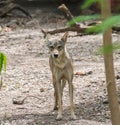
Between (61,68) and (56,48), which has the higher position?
(56,48)

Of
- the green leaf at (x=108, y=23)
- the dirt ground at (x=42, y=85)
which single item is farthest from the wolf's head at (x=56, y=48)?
the green leaf at (x=108, y=23)

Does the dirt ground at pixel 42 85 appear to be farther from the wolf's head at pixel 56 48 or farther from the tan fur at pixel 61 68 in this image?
the wolf's head at pixel 56 48

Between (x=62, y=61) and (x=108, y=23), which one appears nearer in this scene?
(x=108, y=23)

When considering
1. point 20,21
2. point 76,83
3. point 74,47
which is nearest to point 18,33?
point 20,21

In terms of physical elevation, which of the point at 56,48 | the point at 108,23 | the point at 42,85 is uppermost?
the point at 108,23

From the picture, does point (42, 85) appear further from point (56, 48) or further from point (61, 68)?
point (56, 48)

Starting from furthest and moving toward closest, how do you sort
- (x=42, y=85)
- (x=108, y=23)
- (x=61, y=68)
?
1. (x=42, y=85)
2. (x=61, y=68)
3. (x=108, y=23)

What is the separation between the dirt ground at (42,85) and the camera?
607 cm

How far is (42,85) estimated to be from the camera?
8055 millimetres

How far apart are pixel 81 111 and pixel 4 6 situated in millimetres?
12563

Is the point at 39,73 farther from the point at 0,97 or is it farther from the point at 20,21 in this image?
the point at 20,21

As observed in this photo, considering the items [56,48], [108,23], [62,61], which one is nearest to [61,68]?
[62,61]

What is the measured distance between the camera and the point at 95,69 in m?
8.95

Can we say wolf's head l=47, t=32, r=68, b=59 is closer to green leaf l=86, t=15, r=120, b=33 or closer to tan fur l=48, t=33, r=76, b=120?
tan fur l=48, t=33, r=76, b=120
